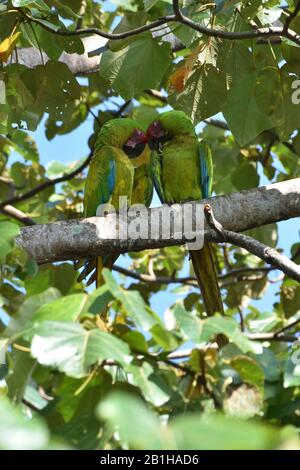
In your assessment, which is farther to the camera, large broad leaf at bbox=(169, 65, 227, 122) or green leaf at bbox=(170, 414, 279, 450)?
large broad leaf at bbox=(169, 65, 227, 122)

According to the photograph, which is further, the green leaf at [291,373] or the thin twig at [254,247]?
the thin twig at [254,247]

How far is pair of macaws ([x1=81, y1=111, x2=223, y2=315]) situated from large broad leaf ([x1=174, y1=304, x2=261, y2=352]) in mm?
2446

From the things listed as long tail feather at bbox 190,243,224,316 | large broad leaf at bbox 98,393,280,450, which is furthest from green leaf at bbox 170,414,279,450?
long tail feather at bbox 190,243,224,316

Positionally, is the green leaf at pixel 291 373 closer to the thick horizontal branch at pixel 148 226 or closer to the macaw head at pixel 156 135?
the thick horizontal branch at pixel 148 226

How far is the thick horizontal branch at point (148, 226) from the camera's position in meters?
2.74

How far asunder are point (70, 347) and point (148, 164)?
285 centimetres

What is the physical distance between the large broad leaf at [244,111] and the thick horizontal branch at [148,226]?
491mm

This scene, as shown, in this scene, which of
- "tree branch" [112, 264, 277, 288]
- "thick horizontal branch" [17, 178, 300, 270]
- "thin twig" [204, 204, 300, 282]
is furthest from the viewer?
"tree branch" [112, 264, 277, 288]

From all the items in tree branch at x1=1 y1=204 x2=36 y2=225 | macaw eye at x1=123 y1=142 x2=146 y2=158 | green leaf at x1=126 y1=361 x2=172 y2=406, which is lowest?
green leaf at x1=126 y1=361 x2=172 y2=406

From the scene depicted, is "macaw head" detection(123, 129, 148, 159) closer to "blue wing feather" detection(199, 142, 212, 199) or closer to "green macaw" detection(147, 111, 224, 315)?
"green macaw" detection(147, 111, 224, 315)

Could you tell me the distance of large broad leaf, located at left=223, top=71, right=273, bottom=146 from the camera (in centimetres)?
339

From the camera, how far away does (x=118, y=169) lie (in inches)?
161

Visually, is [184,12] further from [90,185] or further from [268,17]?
[90,185]

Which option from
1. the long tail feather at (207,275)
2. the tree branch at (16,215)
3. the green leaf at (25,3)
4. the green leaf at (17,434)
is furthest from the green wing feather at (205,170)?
the green leaf at (17,434)
